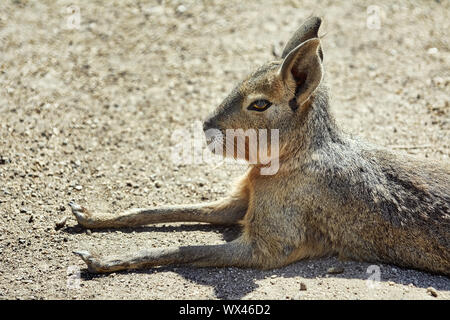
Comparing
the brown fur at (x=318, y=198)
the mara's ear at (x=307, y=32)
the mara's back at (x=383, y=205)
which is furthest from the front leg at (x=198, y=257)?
the mara's ear at (x=307, y=32)

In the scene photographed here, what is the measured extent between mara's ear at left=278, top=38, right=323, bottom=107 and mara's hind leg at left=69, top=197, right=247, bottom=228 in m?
1.50

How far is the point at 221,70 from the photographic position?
8.66 metres

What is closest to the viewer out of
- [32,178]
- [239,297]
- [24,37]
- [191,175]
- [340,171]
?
[239,297]

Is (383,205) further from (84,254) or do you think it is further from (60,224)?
(60,224)

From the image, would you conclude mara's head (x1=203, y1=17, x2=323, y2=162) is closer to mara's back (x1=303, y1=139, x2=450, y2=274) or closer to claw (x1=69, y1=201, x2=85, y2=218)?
mara's back (x1=303, y1=139, x2=450, y2=274)

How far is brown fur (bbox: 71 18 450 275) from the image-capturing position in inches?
198

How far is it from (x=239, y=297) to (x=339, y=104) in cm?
416

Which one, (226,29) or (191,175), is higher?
(226,29)

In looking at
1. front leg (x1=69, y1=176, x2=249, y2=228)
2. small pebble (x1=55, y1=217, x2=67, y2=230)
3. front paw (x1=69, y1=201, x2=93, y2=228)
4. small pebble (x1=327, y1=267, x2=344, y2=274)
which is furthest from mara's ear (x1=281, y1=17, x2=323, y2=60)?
small pebble (x1=55, y1=217, x2=67, y2=230)

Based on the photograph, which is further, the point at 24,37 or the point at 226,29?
the point at 226,29

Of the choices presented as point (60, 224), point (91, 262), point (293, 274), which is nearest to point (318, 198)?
point (293, 274)

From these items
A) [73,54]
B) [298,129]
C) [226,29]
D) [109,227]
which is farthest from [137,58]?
[298,129]

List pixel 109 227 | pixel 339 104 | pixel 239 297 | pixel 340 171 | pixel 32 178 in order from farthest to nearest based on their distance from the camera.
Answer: pixel 339 104 < pixel 32 178 < pixel 109 227 < pixel 340 171 < pixel 239 297

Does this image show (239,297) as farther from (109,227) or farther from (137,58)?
(137,58)
